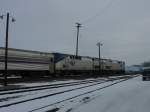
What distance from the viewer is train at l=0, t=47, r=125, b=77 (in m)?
30.8

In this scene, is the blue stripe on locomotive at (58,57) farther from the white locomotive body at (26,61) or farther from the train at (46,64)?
the white locomotive body at (26,61)

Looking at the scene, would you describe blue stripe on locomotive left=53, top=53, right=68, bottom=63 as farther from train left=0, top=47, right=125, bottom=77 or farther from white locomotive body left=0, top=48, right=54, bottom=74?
white locomotive body left=0, top=48, right=54, bottom=74

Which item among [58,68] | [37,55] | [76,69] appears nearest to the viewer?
[37,55]

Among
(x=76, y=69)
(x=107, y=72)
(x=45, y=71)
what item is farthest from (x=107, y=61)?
(x=45, y=71)

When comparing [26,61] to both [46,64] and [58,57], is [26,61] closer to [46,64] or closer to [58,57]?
[46,64]

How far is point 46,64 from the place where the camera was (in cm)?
3844

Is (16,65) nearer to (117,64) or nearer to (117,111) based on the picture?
(117,111)

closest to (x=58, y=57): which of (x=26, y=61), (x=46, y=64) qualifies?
(x=46, y=64)

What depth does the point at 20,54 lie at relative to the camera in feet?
104

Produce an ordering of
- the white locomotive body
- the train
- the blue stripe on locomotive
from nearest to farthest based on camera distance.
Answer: the white locomotive body < the train < the blue stripe on locomotive

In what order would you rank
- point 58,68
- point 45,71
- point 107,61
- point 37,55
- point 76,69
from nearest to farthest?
point 37,55, point 45,71, point 58,68, point 76,69, point 107,61

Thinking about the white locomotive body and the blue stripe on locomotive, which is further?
the blue stripe on locomotive

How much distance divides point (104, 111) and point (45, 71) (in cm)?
2861

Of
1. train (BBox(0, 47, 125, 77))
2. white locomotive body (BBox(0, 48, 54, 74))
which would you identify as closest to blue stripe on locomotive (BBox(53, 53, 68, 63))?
train (BBox(0, 47, 125, 77))
